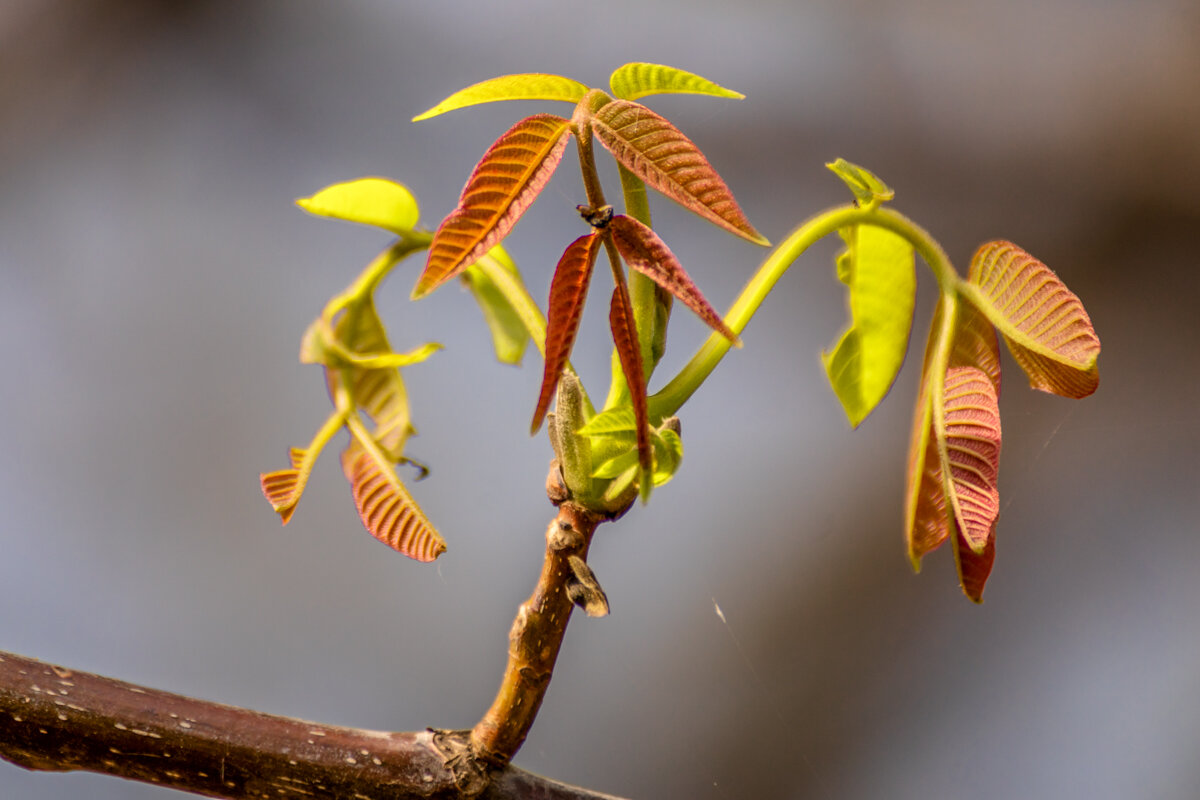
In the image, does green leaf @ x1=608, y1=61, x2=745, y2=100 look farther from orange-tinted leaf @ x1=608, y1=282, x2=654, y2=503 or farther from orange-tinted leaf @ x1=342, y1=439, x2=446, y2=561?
orange-tinted leaf @ x1=342, y1=439, x2=446, y2=561

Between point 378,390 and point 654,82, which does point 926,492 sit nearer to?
point 654,82

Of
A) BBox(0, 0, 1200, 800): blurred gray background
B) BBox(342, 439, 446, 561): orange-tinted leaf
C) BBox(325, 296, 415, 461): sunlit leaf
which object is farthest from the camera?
BBox(0, 0, 1200, 800): blurred gray background

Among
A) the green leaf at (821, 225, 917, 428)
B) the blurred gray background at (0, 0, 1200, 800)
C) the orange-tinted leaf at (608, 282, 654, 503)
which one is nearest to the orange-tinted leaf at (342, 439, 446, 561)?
the orange-tinted leaf at (608, 282, 654, 503)

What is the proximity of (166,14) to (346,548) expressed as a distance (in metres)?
0.65

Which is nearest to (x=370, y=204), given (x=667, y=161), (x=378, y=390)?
(x=378, y=390)

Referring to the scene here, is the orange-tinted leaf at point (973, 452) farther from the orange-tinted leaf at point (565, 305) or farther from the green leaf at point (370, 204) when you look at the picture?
the green leaf at point (370, 204)

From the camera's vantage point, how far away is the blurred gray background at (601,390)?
84 cm

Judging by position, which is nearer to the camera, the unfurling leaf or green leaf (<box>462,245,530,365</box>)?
the unfurling leaf

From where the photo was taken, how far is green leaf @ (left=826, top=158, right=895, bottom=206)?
382 mm

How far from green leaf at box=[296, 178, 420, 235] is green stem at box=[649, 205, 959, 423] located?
0.20 metres

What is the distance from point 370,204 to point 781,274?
0.24 meters

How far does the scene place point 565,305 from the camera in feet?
1.04

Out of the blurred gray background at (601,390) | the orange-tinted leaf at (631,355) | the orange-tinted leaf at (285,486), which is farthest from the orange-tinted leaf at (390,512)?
the blurred gray background at (601,390)

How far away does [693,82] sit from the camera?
345mm
